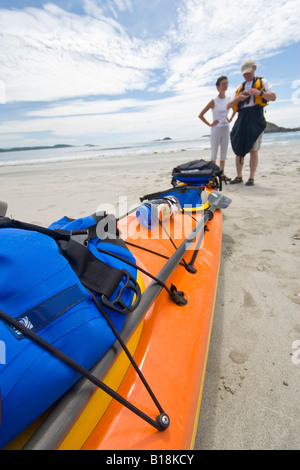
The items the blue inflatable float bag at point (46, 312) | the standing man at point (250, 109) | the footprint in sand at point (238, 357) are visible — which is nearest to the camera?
the blue inflatable float bag at point (46, 312)

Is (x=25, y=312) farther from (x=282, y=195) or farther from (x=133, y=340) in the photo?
(x=282, y=195)

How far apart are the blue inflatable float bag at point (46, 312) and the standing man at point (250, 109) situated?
4.34m

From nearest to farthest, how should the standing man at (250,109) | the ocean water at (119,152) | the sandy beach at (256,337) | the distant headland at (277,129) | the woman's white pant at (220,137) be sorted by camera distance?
the sandy beach at (256,337)
the standing man at (250,109)
the woman's white pant at (220,137)
the ocean water at (119,152)
the distant headland at (277,129)

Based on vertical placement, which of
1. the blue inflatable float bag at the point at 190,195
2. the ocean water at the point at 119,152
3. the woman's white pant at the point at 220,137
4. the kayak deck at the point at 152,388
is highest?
the woman's white pant at the point at 220,137

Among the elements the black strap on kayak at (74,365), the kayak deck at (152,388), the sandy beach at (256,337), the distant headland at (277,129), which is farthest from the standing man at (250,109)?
the distant headland at (277,129)

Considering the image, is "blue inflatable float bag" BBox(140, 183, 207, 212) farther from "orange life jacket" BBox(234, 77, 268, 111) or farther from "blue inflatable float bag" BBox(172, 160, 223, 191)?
"orange life jacket" BBox(234, 77, 268, 111)

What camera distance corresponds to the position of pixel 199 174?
10.1ft

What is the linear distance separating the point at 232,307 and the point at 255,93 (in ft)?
12.5

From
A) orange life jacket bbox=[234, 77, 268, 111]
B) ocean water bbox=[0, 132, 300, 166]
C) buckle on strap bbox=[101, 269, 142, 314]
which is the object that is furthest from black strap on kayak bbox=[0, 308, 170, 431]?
ocean water bbox=[0, 132, 300, 166]

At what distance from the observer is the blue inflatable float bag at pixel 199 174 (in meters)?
3.09

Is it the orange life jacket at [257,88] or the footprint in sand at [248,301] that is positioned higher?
the orange life jacket at [257,88]

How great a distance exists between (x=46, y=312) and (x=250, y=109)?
4790mm

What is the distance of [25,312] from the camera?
691 mm

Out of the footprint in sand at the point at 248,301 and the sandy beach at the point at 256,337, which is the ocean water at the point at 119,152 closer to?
the sandy beach at the point at 256,337
